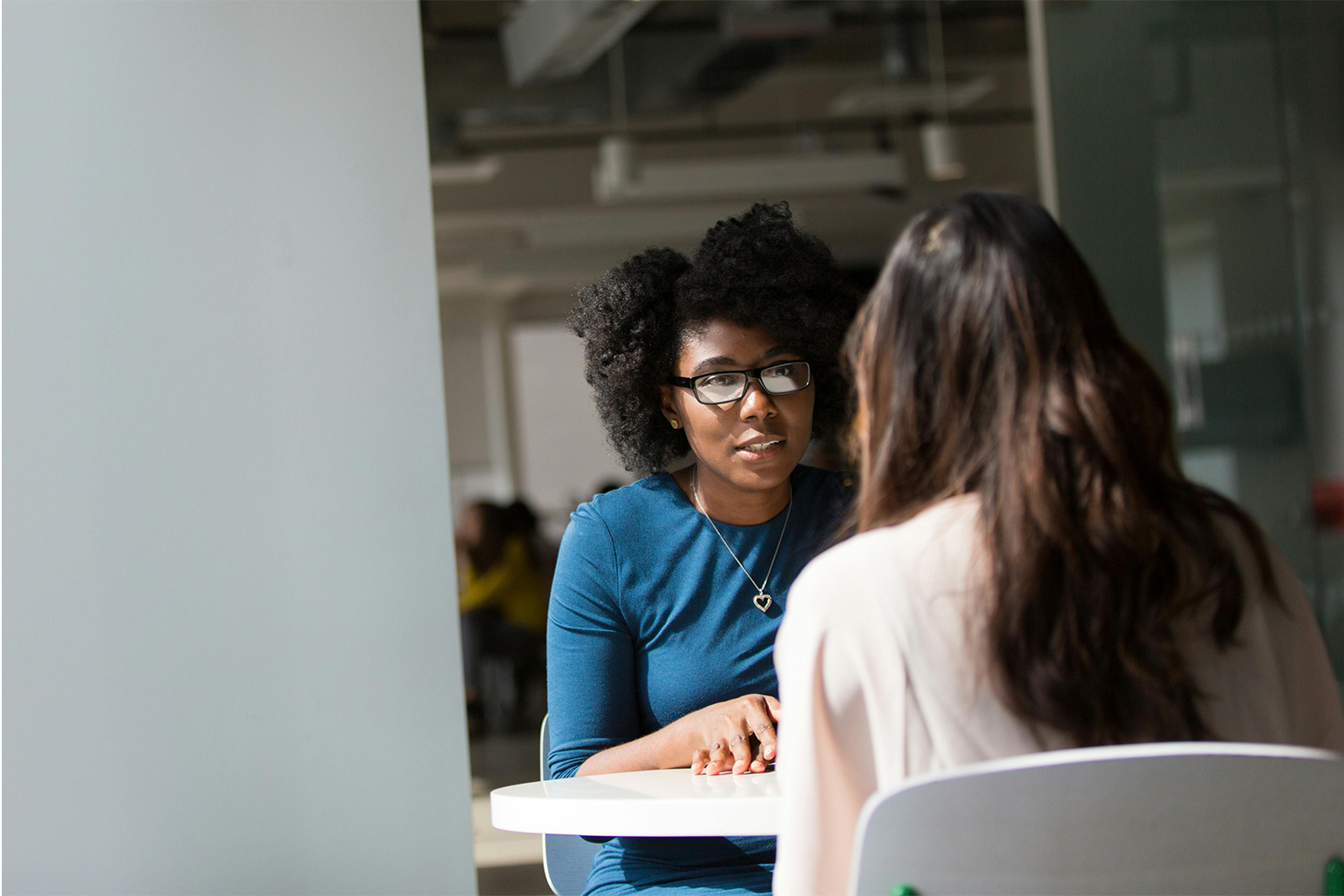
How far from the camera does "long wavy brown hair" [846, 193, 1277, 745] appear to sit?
103 cm

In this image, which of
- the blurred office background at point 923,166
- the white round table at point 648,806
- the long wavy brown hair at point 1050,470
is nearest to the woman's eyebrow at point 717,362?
the blurred office background at point 923,166

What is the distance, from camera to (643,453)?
2168mm

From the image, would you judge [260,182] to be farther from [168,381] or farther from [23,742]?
[23,742]

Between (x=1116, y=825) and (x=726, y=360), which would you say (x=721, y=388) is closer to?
(x=726, y=360)

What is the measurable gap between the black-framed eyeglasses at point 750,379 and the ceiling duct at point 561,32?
3560 millimetres

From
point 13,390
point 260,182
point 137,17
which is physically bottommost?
point 13,390

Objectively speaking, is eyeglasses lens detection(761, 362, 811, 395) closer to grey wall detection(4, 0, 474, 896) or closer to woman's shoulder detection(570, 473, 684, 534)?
woman's shoulder detection(570, 473, 684, 534)

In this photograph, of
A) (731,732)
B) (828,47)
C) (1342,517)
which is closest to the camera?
(731,732)

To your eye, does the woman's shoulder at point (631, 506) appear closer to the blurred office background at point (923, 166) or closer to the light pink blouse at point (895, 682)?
the blurred office background at point (923, 166)

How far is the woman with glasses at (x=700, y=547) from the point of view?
5.81 ft

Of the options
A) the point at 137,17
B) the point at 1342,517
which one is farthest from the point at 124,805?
the point at 1342,517

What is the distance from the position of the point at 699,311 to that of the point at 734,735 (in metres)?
0.67

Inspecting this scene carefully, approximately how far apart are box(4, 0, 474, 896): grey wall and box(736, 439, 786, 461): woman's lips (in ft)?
1.70

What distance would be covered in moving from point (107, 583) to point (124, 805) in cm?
33
